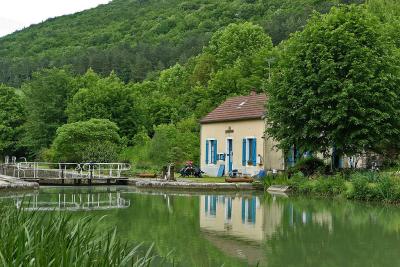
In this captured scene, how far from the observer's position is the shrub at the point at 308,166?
86.2ft

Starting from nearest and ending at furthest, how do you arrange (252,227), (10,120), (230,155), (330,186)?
(252,227)
(330,186)
(230,155)
(10,120)

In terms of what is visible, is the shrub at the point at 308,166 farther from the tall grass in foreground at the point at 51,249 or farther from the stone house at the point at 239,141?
the tall grass in foreground at the point at 51,249

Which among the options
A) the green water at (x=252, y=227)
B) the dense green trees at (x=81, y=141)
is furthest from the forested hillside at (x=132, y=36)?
the green water at (x=252, y=227)

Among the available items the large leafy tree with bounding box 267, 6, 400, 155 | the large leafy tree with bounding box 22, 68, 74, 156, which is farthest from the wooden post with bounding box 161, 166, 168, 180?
the large leafy tree with bounding box 22, 68, 74, 156

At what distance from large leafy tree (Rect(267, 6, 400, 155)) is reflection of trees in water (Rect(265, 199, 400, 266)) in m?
5.90

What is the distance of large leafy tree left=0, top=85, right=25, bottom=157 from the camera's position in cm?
5497

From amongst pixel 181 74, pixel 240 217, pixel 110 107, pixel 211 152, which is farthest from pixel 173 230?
pixel 181 74

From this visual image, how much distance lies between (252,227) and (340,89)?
1096 cm

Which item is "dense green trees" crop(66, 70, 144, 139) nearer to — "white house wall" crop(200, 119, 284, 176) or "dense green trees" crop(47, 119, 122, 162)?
"dense green trees" crop(47, 119, 122, 162)

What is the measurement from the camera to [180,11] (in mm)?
101375

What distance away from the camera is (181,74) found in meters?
72.6

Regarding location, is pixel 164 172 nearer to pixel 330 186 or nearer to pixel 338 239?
pixel 330 186

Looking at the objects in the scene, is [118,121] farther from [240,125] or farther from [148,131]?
[240,125]

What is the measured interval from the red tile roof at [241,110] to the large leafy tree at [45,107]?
839 inches
